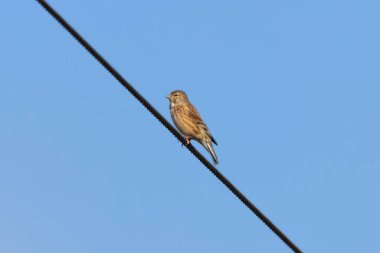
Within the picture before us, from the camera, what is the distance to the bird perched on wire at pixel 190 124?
50.9 feet

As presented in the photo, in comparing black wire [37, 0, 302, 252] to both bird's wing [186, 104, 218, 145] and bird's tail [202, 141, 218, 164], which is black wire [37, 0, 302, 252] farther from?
bird's wing [186, 104, 218, 145]

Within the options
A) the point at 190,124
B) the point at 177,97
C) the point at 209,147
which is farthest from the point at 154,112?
the point at 177,97

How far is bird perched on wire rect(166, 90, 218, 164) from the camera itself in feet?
50.9

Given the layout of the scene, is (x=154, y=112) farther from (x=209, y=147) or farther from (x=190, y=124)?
(x=190, y=124)

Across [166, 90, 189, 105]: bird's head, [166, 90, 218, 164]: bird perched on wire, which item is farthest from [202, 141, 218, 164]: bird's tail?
[166, 90, 189, 105]: bird's head

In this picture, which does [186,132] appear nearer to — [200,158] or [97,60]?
[200,158]

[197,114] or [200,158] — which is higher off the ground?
[197,114]

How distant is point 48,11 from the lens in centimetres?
625

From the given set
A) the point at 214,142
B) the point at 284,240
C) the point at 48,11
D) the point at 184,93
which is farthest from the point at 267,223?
the point at 184,93

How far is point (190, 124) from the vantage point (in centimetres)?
1566

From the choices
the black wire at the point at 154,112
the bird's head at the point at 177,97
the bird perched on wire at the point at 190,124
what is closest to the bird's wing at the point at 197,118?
the bird perched on wire at the point at 190,124

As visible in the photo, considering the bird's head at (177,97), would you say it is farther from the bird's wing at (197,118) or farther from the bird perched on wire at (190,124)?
the bird's wing at (197,118)

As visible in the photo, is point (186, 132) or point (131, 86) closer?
point (131, 86)

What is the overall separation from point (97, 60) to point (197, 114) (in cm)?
930
